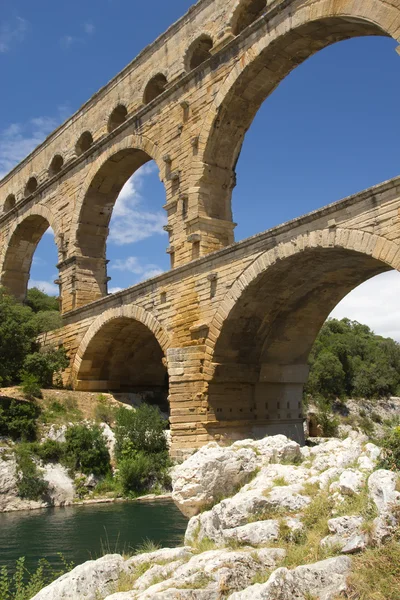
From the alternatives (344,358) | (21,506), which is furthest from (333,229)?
(344,358)

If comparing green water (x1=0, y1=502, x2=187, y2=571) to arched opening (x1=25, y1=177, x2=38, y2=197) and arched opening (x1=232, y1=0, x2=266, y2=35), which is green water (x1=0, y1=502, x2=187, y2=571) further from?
arched opening (x1=25, y1=177, x2=38, y2=197)

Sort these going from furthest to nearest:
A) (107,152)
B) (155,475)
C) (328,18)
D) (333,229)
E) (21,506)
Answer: (107,152), (155,475), (21,506), (328,18), (333,229)

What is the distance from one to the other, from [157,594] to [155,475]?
10.1 metres

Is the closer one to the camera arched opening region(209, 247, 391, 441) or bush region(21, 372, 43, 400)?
arched opening region(209, 247, 391, 441)

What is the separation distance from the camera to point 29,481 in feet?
42.4

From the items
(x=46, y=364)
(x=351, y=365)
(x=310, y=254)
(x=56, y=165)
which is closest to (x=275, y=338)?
(x=310, y=254)

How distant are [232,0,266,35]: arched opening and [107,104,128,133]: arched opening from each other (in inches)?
226

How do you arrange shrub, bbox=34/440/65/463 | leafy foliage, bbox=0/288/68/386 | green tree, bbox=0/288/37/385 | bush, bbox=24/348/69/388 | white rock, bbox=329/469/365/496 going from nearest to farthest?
white rock, bbox=329/469/365/496 < shrub, bbox=34/440/65/463 < green tree, bbox=0/288/37/385 < leafy foliage, bbox=0/288/68/386 < bush, bbox=24/348/69/388

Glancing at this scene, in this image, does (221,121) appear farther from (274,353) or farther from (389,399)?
(389,399)

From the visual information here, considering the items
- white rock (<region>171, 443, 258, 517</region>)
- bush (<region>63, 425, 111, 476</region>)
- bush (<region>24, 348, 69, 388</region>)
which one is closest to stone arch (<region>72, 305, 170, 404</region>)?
bush (<region>24, 348, 69, 388</region>)

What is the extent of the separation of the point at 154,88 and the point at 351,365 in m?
22.5

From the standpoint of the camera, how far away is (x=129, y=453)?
47.4ft

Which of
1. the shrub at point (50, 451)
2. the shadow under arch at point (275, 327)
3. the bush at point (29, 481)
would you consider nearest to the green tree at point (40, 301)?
the shrub at point (50, 451)

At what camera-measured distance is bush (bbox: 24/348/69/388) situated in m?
18.1
